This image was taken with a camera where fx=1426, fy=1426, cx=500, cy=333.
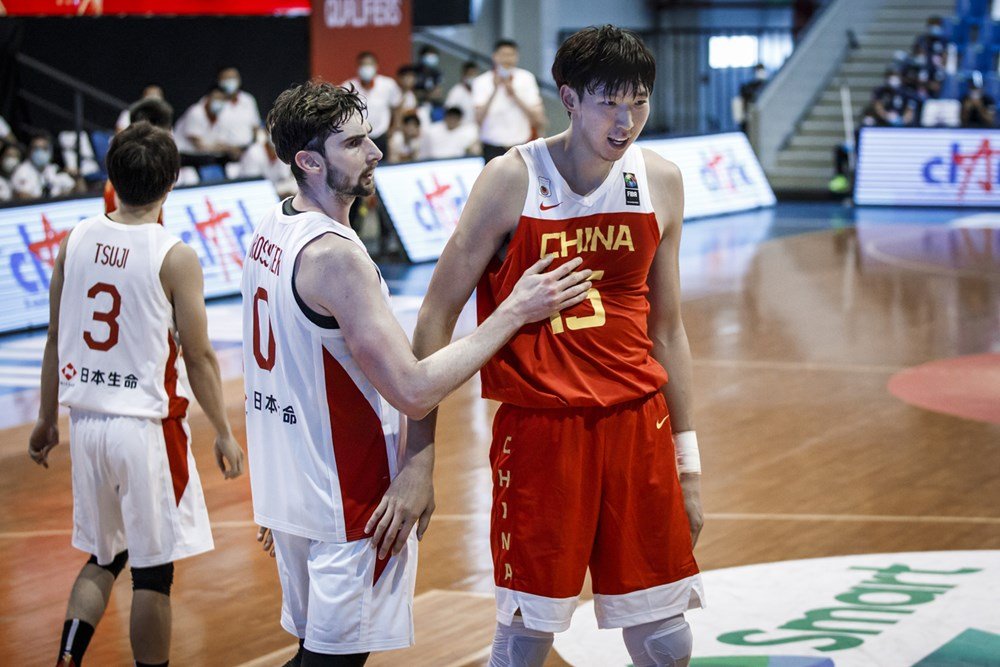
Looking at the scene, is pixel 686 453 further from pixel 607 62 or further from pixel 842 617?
pixel 842 617

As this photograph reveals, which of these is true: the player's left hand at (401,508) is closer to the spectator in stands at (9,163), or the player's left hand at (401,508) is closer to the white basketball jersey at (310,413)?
the white basketball jersey at (310,413)

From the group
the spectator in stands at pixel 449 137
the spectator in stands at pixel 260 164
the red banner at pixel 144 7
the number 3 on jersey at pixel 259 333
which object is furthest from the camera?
the spectator in stands at pixel 449 137

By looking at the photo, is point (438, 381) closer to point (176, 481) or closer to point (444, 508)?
point (176, 481)

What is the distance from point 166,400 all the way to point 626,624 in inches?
59.5

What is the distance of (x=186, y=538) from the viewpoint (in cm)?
396

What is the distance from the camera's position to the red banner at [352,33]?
59.1 feet

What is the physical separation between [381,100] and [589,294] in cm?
1303

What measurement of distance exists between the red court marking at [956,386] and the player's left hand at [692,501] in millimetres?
4645

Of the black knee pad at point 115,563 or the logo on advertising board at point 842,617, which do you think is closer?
the black knee pad at point 115,563

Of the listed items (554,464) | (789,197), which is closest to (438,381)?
(554,464)

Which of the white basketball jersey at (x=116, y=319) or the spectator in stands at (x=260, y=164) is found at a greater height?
the spectator in stands at (x=260, y=164)

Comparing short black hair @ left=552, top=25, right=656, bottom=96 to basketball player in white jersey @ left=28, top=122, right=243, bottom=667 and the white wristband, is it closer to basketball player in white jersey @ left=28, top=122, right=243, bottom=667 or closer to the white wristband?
the white wristband

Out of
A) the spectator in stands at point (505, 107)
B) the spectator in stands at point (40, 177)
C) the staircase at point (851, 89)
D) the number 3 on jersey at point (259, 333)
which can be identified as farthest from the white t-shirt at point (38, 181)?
the staircase at point (851, 89)

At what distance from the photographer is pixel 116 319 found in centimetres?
391
